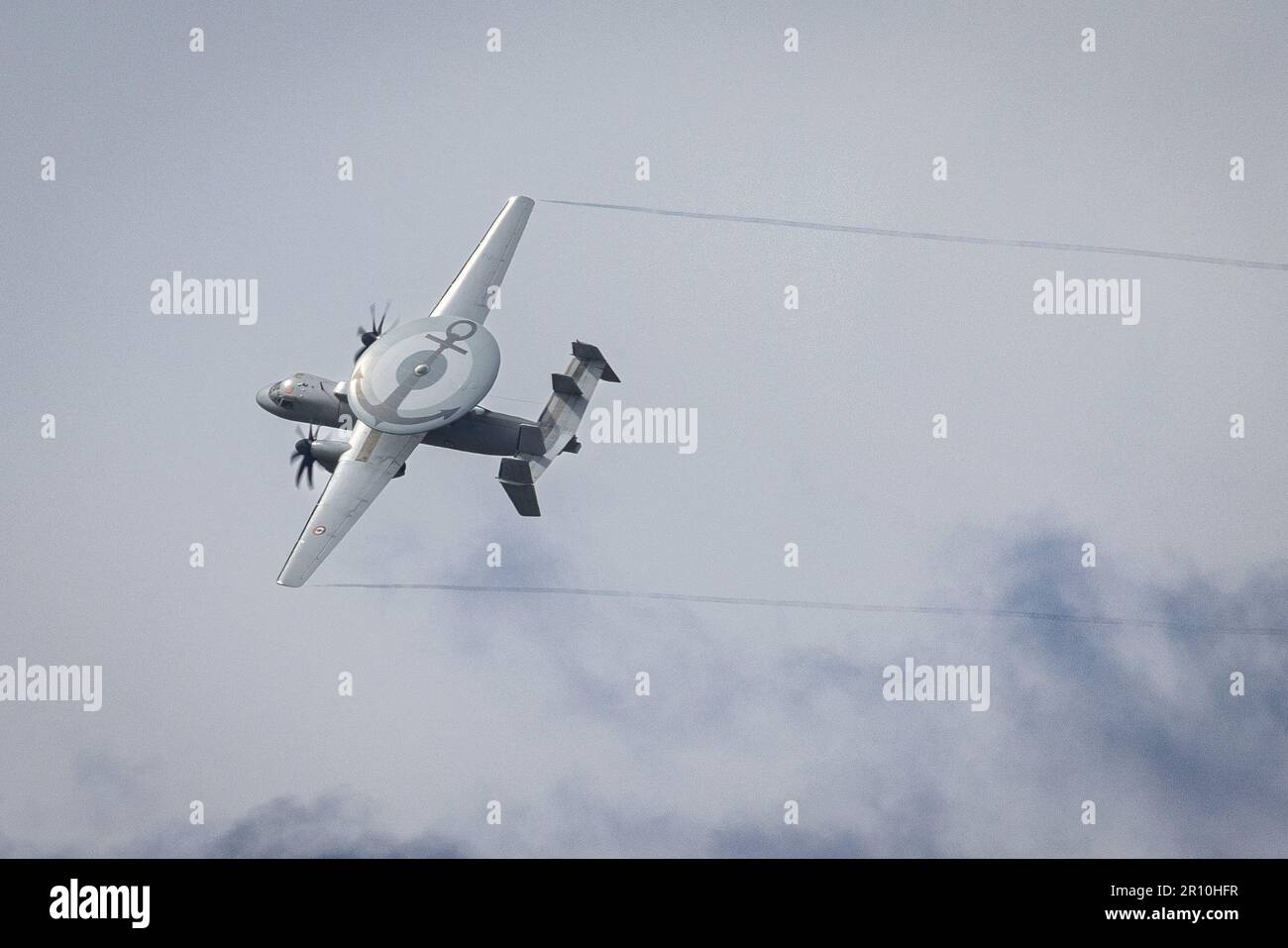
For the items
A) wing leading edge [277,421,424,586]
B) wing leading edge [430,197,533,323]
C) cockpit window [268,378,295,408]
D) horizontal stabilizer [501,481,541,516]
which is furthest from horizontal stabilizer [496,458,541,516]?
cockpit window [268,378,295,408]

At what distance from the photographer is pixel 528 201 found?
7969 cm

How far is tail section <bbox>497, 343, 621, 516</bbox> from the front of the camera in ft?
234

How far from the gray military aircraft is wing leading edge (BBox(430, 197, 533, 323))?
2131mm

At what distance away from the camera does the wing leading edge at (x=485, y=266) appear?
249 feet

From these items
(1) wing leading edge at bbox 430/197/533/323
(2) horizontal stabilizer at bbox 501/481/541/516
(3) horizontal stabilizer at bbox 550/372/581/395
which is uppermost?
(1) wing leading edge at bbox 430/197/533/323

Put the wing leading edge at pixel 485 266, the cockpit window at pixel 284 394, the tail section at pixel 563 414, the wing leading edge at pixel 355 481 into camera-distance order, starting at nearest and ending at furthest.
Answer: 1. the wing leading edge at pixel 355 481
2. the tail section at pixel 563 414
3. the cockpit window at pixel 284 394
4. the wing leading edge at pixel 485 266

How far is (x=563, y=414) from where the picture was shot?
7194cm

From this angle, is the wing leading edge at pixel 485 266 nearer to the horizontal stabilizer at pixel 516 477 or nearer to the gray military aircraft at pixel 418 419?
the gray military aircraft at pixel 418 419

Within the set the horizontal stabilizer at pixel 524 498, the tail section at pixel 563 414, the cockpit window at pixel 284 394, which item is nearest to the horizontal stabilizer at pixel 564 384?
the tail section at pixel 563 414

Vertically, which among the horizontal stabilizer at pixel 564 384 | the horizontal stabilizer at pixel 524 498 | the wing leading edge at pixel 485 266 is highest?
the wing leading edge at pixel 485 266

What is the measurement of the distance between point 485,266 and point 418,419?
31.6 ft

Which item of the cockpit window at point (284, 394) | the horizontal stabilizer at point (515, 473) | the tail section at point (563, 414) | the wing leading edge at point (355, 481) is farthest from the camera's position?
the cockpit window at point (284, 394)

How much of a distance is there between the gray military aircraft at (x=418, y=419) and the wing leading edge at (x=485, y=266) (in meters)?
2.13

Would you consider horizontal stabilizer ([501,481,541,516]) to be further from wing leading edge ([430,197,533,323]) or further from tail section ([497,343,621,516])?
wing leading edge ([430,197,533,323])
